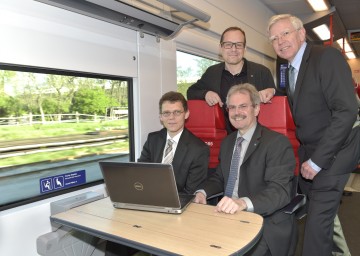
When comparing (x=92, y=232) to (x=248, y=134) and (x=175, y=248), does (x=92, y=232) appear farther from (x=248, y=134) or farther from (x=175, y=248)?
(x=248, y=134)

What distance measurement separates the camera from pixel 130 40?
3.08 m

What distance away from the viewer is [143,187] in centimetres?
185

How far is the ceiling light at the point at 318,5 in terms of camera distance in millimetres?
5759

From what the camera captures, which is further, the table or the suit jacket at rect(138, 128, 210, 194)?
the suit jacket at rect(138, 128, 210, 194)

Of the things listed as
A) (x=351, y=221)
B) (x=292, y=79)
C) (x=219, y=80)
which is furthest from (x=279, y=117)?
(x=351, y=221)

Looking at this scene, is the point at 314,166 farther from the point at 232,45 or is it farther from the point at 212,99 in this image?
the point at 232,45

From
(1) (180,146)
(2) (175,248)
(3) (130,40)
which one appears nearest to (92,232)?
(2) (175,248)

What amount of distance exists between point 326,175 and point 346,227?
2014mm

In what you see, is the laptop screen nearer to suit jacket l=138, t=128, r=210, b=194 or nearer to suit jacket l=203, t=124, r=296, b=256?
suit jacket l=203, t=124, r=296, b=256

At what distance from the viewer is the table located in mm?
1463

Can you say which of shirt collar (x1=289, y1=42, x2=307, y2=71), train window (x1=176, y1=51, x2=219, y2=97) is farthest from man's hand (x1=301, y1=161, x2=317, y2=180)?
train window (x1=176, y1=51, x2=219, y2=97)

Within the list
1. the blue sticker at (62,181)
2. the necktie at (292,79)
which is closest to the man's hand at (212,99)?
the necktie at (292,79)

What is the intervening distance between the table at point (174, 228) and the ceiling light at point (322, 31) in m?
4.76

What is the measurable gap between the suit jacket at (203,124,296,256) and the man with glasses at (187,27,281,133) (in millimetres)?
850
